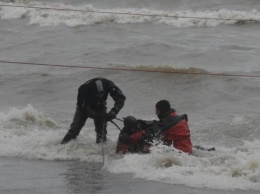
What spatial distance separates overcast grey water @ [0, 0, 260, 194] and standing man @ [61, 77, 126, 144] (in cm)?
32

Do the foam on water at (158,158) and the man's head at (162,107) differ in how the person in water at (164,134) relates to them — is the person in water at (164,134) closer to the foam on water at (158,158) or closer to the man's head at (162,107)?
the man's head at (162,107)

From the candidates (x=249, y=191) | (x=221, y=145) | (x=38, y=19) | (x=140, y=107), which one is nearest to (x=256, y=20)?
(x=38, y=19)

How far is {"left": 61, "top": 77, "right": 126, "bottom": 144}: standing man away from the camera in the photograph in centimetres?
966

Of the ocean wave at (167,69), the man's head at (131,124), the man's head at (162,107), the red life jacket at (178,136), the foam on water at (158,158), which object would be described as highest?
the ocean wave at (167,69)

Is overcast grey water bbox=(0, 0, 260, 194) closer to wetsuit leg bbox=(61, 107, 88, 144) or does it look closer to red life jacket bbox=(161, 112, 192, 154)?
wetsuit leg bbox=(61, 107, 88, 144)

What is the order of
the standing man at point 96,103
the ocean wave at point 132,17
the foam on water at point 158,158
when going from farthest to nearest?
the ocean wave at point 132,17, the standing man at point 96,103, the foam on water at point 158,158

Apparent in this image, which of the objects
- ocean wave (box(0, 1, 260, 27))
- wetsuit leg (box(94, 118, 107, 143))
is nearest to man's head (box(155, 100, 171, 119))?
wetsuit leg (box(94, 118, 107, 143))

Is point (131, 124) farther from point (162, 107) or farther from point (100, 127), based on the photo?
point (100, 127)

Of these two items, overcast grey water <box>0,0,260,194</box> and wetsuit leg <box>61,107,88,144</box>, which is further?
wetsuit leg <box>61,107,88,144</box>

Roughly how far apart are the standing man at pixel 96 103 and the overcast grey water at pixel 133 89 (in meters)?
0.32

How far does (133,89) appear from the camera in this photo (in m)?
16.5

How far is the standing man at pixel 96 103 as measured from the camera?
9.66 meters

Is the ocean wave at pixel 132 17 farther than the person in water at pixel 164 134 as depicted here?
Yes

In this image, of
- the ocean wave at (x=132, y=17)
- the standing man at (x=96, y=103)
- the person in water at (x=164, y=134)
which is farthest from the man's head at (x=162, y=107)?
the ocean wave at (x=132, y=17)
